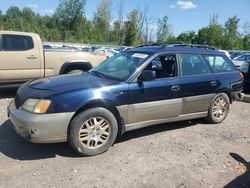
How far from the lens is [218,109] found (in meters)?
6.30

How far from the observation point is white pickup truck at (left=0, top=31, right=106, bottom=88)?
760cm

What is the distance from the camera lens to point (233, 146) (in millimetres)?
5207

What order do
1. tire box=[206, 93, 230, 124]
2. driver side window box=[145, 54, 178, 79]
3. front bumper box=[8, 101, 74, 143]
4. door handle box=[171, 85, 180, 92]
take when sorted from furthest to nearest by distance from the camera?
tire box=[206, 93, 230, 124] < driver side window box=[145, 54, 178, 79] < door handle box=[171, 85, 180, 92] < front bumper box=[8, 101, 74, 143]

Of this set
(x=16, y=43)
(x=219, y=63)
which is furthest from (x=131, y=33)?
(x=219, y=63)

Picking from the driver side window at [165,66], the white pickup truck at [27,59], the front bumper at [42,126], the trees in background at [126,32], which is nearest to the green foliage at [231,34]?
the trees in background at [126,32]

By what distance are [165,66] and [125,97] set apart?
51.6 inches

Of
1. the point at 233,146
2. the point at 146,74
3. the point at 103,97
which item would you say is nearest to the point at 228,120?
the point at 233,146

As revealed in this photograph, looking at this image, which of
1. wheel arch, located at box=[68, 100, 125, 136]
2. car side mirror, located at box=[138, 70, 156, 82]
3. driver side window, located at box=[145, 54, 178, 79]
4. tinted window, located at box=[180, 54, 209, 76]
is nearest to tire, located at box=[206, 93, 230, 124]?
tinted window, located at box=[180, 54, 209, 76]

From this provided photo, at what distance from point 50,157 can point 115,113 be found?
3.84ft

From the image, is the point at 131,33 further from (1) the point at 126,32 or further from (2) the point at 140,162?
(2) the point at 140,162

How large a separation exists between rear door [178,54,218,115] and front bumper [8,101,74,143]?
2.32 m

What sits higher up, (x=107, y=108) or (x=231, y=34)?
(x=231, y=34)

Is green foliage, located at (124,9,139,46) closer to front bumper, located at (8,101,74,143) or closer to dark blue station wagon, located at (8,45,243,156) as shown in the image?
dark blue station wagon, located at (8,45,243,156)

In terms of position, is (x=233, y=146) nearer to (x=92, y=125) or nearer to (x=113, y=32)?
(x=92, y=125)
